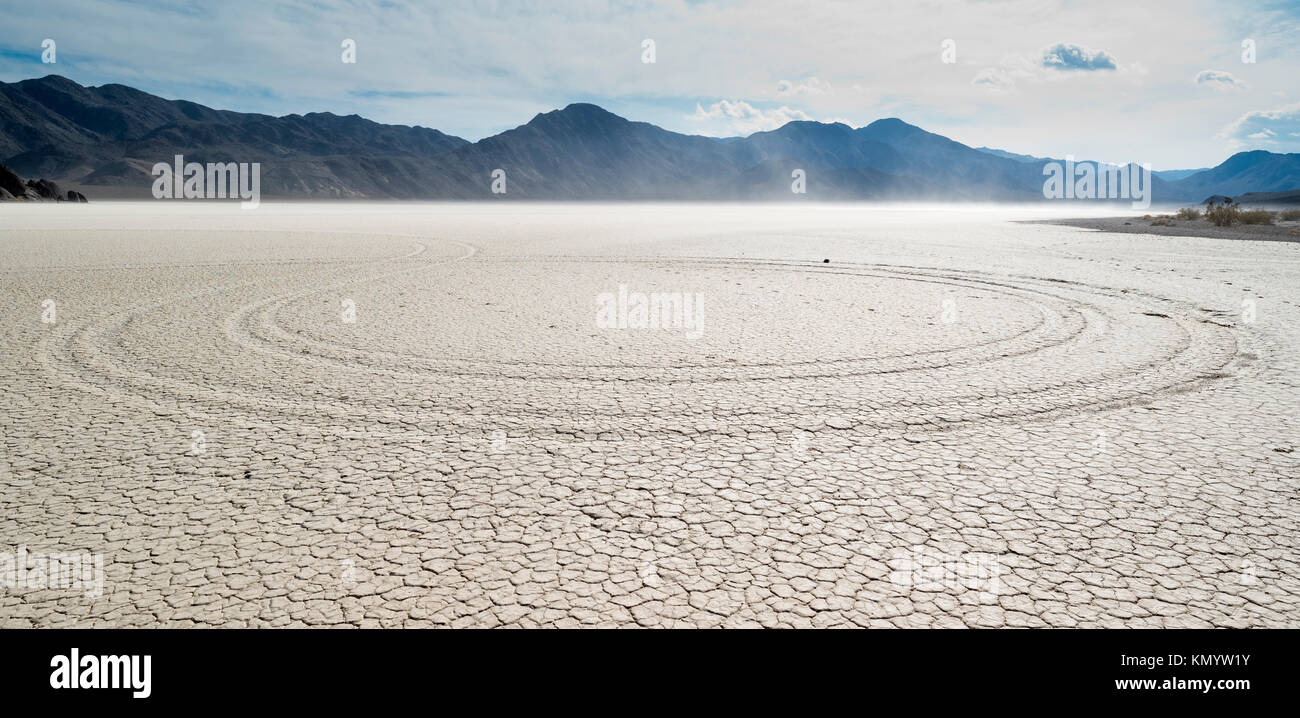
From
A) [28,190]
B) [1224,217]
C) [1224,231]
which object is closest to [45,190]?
[28,190]

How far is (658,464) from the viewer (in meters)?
3.86

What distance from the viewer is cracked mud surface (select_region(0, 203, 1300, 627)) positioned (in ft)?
8.57

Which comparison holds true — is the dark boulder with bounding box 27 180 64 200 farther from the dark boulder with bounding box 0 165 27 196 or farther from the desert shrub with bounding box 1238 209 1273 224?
the desert shrub with bounding box 1238 209 1273 224

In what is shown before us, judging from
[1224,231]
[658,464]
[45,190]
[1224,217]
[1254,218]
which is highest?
[45,190]

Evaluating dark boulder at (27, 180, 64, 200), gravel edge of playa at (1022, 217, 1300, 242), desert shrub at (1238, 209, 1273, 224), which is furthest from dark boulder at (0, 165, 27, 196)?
desert shrub at (1238, 209, 1273, 224)

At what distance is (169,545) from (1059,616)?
3337 millimetres

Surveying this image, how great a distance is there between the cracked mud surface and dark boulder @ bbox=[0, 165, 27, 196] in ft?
246

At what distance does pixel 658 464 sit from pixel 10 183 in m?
84.6

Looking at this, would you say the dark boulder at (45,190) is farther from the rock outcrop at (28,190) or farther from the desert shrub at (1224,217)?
the desert shrub at (1224,217)

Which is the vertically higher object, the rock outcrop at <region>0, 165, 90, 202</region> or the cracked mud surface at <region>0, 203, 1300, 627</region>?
the rock outcrop at <region>0, 165, 90, 202</region>

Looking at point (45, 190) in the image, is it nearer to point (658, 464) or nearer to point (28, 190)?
point (28, 190)
